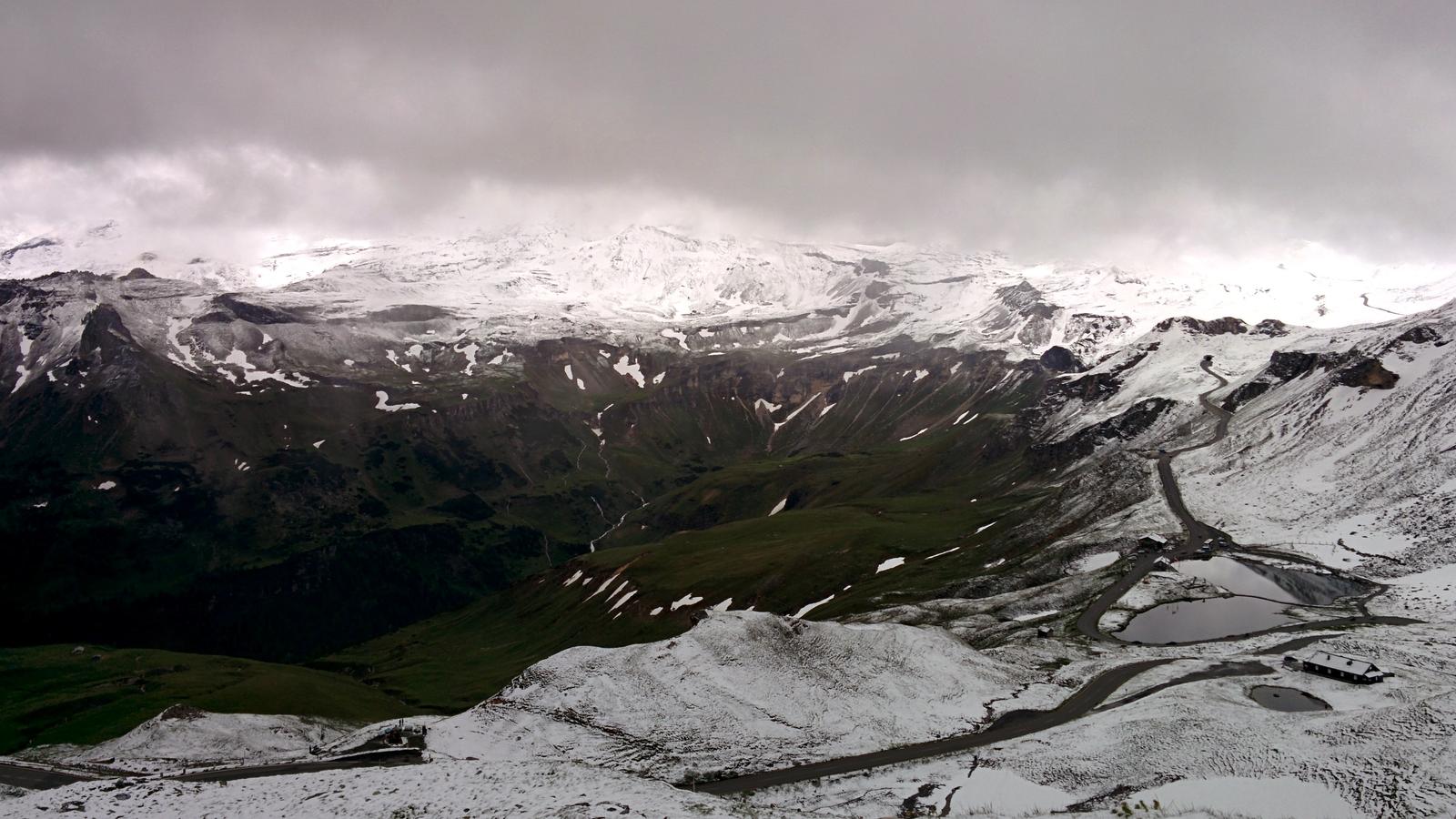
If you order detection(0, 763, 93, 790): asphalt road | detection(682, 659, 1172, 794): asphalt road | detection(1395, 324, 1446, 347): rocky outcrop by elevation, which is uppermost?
detection(1395, 324, 1446, 347): rocky outcrop

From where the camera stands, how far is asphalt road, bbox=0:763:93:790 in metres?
62.5

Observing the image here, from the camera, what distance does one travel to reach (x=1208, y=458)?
152875 millimetres

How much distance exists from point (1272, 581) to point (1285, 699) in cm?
4546

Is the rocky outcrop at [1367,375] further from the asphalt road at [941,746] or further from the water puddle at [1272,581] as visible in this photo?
the asphalt road at [941,746]

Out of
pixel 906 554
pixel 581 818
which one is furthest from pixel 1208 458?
pixel 581 818

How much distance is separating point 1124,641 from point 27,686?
173525mm

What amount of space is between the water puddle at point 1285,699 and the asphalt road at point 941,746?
356 inches

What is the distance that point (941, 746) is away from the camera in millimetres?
55094

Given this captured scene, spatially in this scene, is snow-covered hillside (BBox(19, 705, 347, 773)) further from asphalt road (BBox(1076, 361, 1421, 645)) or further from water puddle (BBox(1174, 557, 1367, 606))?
water puddle (BBox(1174, 557, 1367, 606))

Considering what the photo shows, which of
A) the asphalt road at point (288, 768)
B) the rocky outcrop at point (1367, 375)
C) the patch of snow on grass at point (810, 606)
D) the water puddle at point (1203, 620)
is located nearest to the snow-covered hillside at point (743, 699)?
the asphalt road at point (288, 768)

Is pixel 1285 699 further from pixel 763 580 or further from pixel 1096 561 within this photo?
pixel 763 580

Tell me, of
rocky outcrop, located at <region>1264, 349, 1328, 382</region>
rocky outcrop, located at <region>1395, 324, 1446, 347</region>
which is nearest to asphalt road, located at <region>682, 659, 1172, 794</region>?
rocky outcrop, located at <region>1395, 324, 1446, 347</region>

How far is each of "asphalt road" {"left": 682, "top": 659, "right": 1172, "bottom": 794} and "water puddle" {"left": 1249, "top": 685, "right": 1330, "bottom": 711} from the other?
9048 millimetres

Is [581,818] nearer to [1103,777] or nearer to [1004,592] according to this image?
[1103,777]
